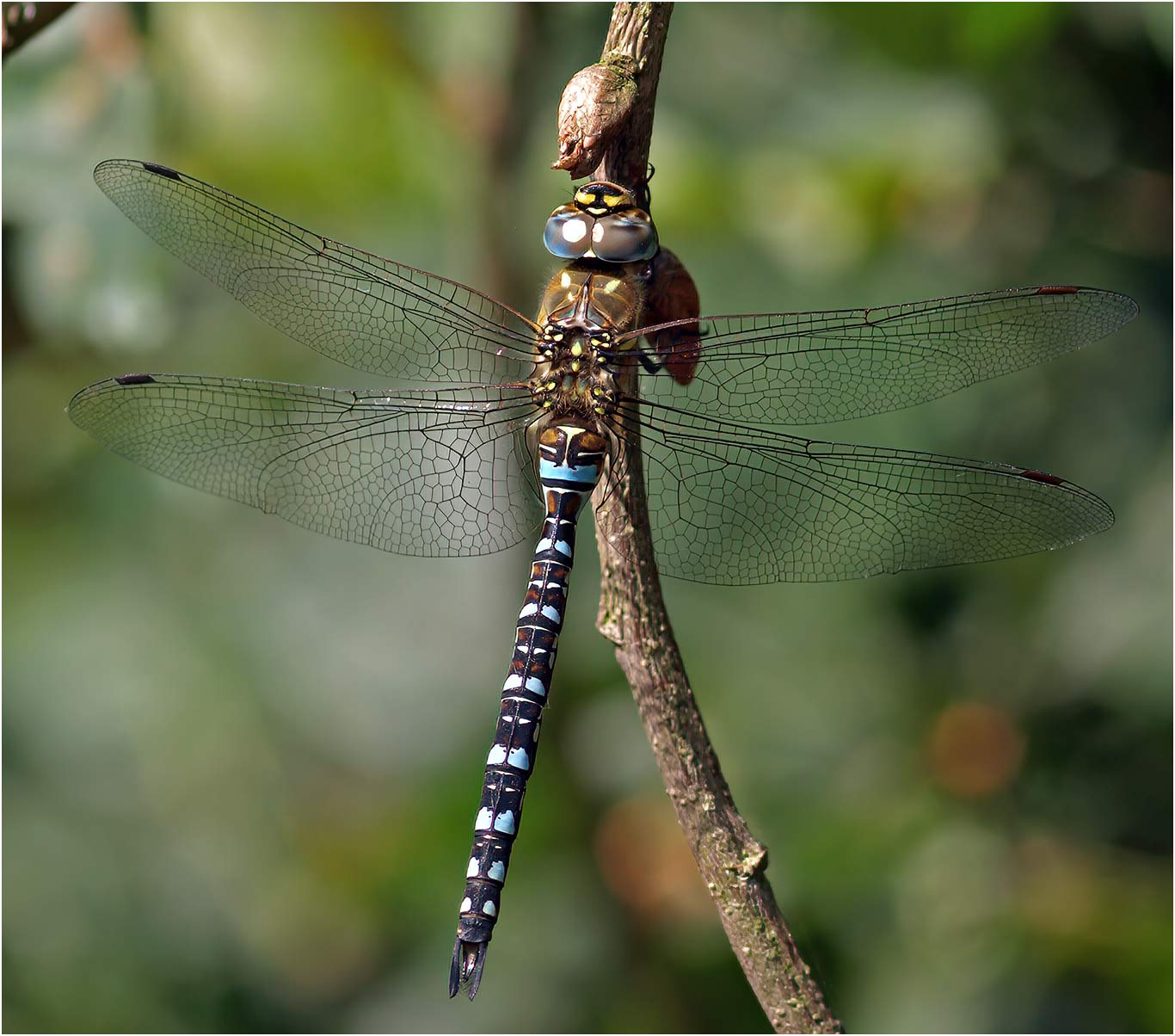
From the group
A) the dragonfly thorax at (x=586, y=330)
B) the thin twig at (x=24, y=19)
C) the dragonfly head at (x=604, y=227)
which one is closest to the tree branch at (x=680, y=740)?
the dragonfly head at (x=604, y=227)

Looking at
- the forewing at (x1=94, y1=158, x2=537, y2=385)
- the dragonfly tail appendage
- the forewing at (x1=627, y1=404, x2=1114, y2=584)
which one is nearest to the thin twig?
the forewing at (x1=94, y1=158, x2=537, y2=385)

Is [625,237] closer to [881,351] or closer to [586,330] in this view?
[586,330]

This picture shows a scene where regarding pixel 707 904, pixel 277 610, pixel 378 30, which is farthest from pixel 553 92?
pixel 707 904

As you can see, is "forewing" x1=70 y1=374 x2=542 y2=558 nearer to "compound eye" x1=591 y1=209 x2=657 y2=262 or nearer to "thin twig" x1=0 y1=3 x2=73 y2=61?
"compound eye" x1=591 y1=209 x2=657 y2=262

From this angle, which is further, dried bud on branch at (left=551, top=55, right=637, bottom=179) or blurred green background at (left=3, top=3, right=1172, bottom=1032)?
blurred green background at (left=3, top=3, right=1172, bottom=1032)

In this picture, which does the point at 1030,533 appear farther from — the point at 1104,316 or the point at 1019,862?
the point at 1019,862
